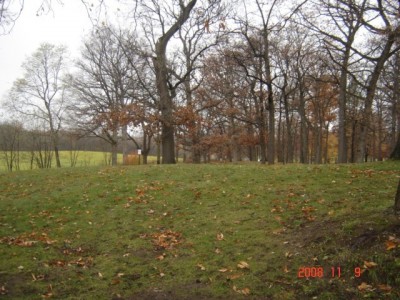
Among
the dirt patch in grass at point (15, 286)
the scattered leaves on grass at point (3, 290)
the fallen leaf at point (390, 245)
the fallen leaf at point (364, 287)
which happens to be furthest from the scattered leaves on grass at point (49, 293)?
the fallen leaf at point (390, 245)

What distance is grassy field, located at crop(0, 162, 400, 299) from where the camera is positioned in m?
4.97

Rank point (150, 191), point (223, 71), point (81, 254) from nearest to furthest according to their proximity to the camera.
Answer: point (81, 254) < point (150, 191) < point (223, 71)

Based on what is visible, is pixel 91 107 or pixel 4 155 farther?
pixel 4 155

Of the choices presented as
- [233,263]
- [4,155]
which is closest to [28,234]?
[233,263]

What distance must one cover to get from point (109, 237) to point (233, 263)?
10.4ft

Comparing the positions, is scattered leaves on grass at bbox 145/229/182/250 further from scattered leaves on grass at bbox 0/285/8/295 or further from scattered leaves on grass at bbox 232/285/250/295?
scattered leaves on grass at bbox 0/285/8/295

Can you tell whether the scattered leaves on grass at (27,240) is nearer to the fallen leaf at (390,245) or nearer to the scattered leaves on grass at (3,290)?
the scattered leaves on grass at (3,290)

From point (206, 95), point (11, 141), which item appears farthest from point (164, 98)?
point (11, 141)

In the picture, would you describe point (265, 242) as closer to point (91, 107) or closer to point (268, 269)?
point (268, 269)

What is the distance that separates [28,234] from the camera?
26.7 feet

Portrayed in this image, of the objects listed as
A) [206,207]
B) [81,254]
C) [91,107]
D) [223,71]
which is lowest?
[81,254]

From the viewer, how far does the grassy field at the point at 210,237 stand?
4.97 meters

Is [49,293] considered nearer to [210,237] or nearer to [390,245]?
[210,237]

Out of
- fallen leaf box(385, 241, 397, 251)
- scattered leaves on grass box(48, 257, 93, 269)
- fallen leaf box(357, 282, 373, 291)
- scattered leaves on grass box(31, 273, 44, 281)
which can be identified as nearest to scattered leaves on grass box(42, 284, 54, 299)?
scattered leaves on grass box(31, 273, 44, 281)
